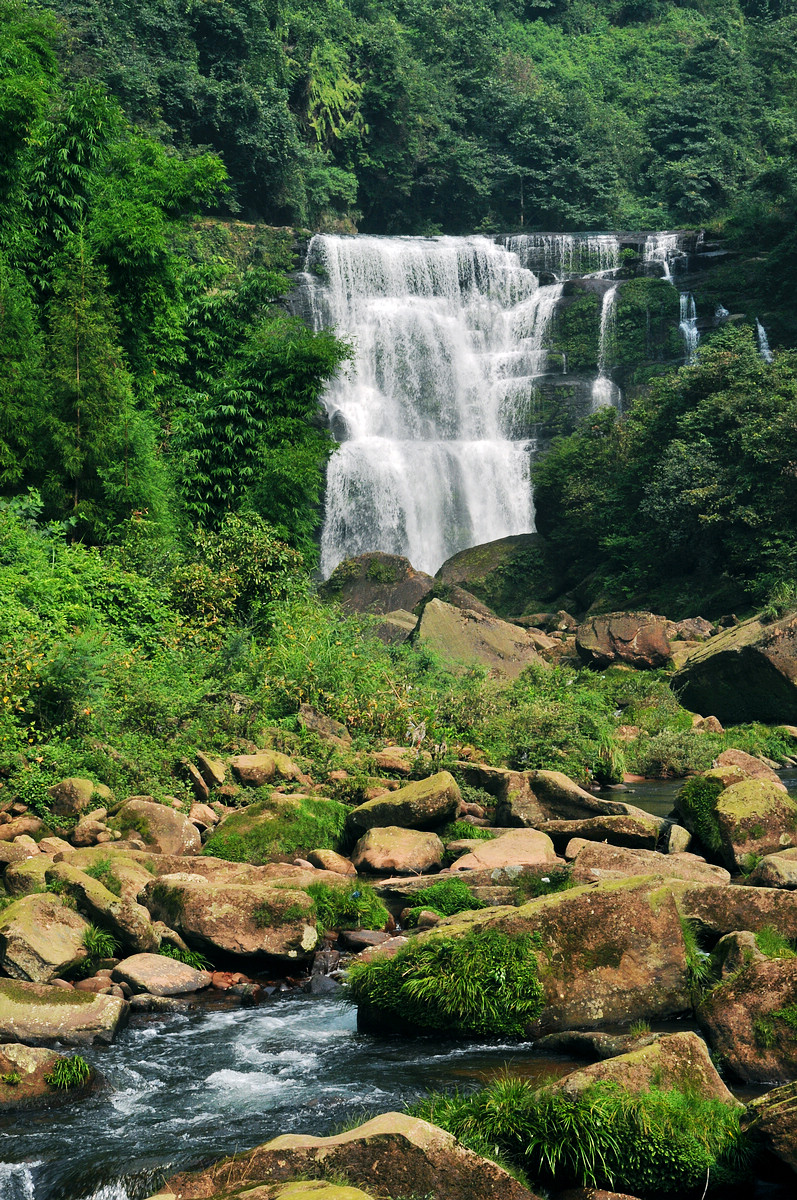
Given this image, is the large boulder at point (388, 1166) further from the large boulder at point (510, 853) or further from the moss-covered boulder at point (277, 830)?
the moss-covered boulder at point (277, 830)

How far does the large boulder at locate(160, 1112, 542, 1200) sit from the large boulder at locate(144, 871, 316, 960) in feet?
9.34

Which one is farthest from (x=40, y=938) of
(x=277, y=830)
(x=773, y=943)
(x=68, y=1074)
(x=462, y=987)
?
(x=773, y=943)

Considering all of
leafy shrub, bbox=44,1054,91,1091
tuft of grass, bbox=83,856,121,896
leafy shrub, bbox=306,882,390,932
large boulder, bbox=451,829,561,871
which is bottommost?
large boulder, bbox=451,829,561,871

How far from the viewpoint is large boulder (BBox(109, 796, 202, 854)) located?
28.1 ft

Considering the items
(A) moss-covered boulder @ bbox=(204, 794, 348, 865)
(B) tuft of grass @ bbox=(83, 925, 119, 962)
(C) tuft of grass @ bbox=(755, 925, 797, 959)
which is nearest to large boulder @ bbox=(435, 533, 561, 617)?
(A) moss-covered boulder @ bbox=(204, 794, 348, 865)

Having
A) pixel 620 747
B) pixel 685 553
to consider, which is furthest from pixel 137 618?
pixel 685 553

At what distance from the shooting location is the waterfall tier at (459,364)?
1242 inches

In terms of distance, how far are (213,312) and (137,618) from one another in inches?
Answer: 327

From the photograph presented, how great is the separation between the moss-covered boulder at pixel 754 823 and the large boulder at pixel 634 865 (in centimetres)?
39

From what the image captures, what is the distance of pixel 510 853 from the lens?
859 cm

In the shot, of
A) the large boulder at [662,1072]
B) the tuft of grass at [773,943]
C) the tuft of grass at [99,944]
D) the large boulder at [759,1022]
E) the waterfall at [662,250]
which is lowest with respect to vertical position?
the tuft of grass at [99,944]

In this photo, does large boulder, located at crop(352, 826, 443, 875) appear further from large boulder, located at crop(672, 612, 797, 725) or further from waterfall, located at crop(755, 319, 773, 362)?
waterfall, located at crop(755, 319, 773, 362)

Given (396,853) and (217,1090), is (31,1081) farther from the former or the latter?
(396,853)

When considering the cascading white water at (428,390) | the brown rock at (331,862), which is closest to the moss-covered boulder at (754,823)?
the brown rock at (331,862)
